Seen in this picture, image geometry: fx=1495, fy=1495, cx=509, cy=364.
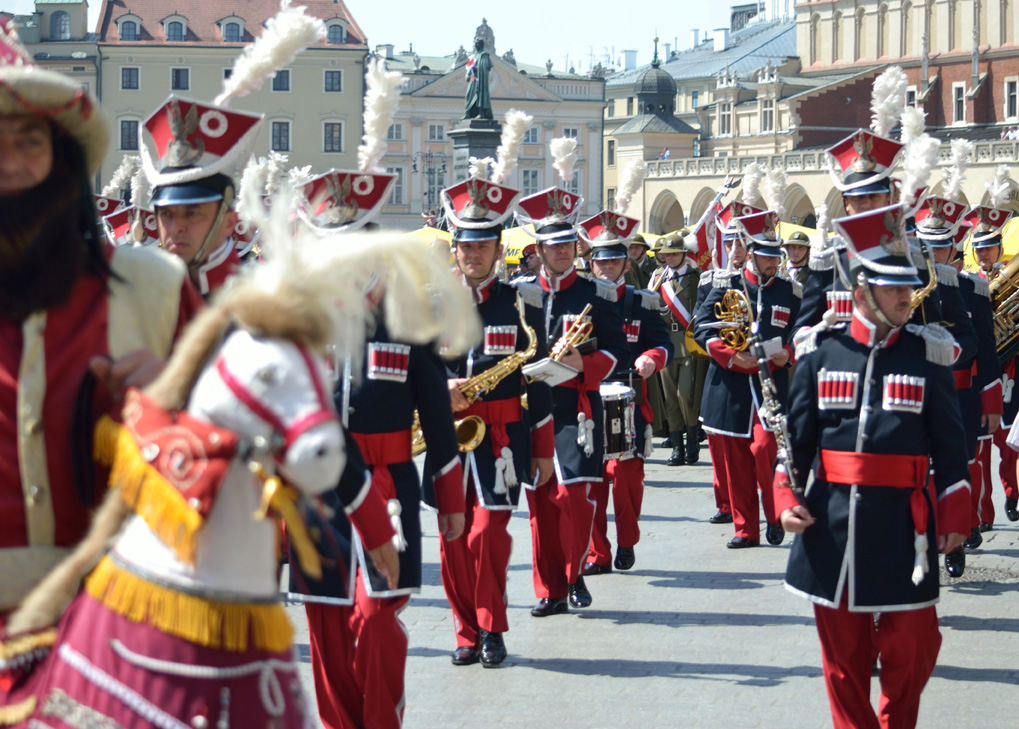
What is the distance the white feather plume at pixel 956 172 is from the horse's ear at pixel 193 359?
9.11 metres

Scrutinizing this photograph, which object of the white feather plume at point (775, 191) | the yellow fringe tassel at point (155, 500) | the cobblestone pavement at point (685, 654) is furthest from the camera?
the white feather plume at point (775, 191)

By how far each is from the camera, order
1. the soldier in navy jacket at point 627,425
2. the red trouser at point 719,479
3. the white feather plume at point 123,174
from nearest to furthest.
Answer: the soldier in navy jacket at point 627,425 < the red trouser at point 719,479 < the white feather plume at point 123,174

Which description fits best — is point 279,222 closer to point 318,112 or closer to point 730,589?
point 730,589

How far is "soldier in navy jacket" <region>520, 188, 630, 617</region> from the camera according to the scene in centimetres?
869

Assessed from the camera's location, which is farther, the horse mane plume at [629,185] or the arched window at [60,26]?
the arched window at [60,26]

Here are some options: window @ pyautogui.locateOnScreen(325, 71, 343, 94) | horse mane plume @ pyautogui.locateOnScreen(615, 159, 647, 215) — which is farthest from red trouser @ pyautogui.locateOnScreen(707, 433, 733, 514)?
window @ pyautogui.locateOnScreen(325, 71, 343, 94)

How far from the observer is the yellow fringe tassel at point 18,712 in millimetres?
2939

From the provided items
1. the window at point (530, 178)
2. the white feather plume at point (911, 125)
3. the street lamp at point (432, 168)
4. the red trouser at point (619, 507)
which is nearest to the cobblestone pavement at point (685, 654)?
the red trouser at point (619, 507)

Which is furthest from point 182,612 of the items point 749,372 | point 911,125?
point 749,372

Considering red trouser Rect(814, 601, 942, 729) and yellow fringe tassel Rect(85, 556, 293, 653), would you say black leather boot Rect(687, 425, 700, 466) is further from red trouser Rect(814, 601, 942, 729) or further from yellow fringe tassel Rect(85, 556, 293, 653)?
yellow fringe tassel Rect(85, 556, 293, 653)

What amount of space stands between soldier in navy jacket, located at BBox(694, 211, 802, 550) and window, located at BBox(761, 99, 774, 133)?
3214 inches

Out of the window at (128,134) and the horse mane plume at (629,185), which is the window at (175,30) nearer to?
the window at (128,134)

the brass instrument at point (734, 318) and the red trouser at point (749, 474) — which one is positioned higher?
the brass instrument at point (734, 318)

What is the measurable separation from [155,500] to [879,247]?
3.57 m
